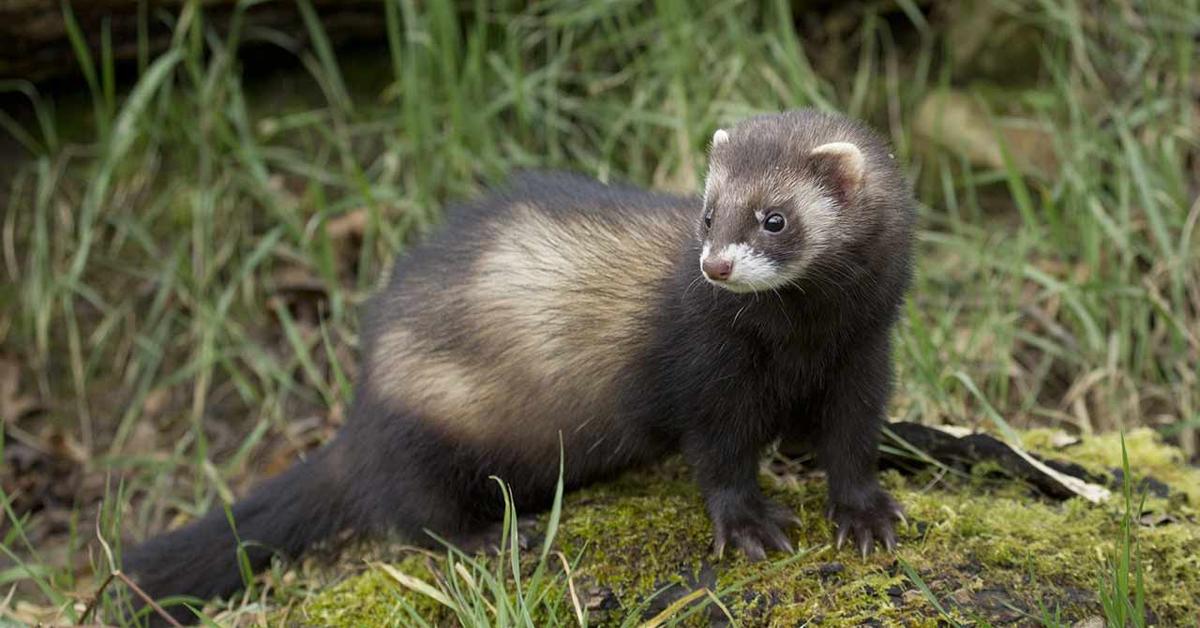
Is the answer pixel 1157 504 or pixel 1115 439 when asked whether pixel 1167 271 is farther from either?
pixel 1157 504

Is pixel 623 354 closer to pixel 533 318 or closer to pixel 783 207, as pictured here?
pixel 533 318

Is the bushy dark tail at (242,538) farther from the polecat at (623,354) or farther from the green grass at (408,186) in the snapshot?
the green grass at (408,186)

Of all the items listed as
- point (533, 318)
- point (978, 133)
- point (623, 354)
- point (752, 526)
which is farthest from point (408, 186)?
point (752, 526)

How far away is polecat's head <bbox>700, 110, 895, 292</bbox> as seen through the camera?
3576mm

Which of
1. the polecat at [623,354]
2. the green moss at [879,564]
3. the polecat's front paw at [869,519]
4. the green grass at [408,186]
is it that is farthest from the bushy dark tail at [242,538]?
the polecat's front paw at [869,519]

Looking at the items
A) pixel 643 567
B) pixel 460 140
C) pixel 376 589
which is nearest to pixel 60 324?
pixel 460 140

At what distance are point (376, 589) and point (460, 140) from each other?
3.20 metres

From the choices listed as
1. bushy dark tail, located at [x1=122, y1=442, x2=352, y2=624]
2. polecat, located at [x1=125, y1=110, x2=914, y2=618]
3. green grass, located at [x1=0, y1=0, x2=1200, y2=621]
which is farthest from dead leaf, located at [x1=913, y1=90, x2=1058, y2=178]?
bushy dark tail, located at [x1=122, y1=442, x2=352, y2=624]

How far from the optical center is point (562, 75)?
24.2 feet

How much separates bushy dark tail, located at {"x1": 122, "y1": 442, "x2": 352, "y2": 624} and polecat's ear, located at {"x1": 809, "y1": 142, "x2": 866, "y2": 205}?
88.5 inches

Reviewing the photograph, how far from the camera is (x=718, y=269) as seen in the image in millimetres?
3439

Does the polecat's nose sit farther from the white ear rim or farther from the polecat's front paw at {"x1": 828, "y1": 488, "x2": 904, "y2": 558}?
the polecat's front paw at {"x1": 828, "y1": 488, "x2": 904, "y2": 558}

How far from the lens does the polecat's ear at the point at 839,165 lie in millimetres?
3658

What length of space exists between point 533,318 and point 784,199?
1.14 m
